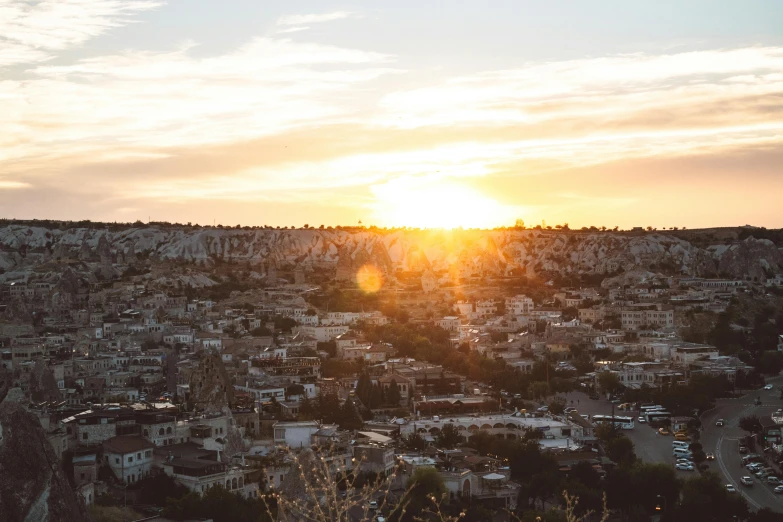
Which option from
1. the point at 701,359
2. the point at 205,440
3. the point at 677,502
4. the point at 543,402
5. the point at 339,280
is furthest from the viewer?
the point at 339,280

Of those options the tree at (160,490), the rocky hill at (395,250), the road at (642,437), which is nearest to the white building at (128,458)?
the tree at (160,490)

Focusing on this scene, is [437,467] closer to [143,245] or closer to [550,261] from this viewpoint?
[550,261]

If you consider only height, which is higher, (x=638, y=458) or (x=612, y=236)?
(x=612, y=236)

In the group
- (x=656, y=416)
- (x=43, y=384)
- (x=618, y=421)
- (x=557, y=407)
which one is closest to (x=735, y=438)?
(x=656, y=416)

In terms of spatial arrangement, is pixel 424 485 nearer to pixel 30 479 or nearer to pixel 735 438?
pixel 30 479

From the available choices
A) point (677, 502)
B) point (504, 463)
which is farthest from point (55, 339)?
point (677, 502)

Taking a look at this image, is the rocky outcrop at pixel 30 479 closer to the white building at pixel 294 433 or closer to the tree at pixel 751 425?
the white building at pixel 294 433
